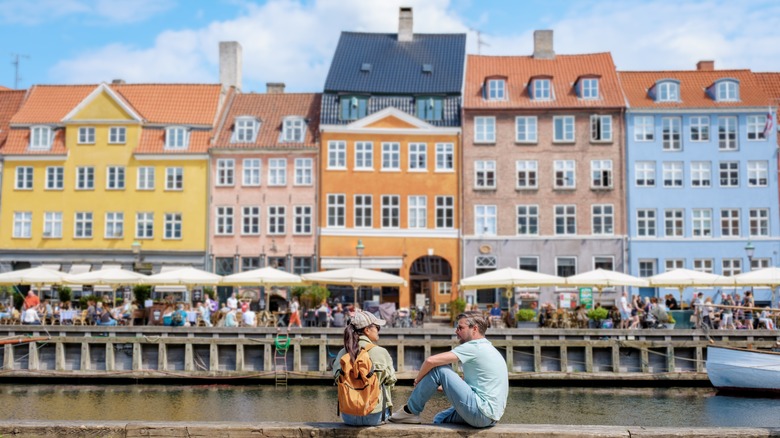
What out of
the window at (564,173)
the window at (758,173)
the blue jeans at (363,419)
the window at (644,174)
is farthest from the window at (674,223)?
the blue jeans at (363,419)

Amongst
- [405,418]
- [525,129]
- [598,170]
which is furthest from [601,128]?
[405,418]

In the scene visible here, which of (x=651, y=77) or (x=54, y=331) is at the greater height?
(x=651, y=77)

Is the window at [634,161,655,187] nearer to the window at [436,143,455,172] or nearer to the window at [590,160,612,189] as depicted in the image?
the window at [590,160,612,189]

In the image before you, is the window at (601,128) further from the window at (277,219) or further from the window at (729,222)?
the window at (277,219)

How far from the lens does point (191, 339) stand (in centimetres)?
2522

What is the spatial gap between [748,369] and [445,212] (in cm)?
2023

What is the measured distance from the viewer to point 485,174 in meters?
41.2

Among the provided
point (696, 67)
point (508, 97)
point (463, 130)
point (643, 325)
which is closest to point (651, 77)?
point (696, 67)

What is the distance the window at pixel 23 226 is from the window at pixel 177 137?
759 centimetres

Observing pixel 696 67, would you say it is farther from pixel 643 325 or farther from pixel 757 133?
pixel 643 325

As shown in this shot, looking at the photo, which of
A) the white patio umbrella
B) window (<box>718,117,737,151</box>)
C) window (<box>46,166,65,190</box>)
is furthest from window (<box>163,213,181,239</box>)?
window (<box>718,117,737,151</box>)

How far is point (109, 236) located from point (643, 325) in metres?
25.7

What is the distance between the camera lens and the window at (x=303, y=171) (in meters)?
41.4

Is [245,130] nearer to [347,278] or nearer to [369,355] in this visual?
[347,278]
